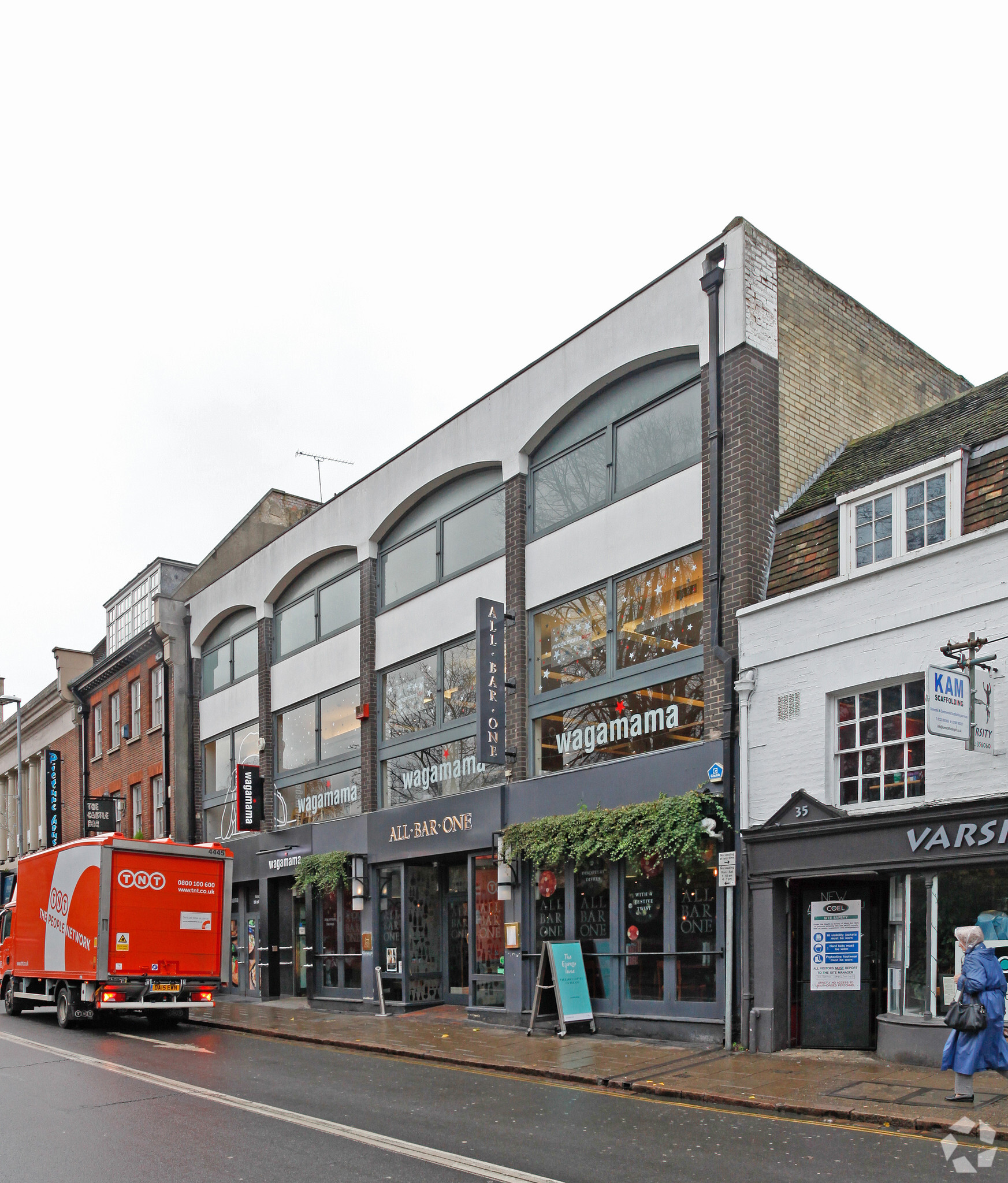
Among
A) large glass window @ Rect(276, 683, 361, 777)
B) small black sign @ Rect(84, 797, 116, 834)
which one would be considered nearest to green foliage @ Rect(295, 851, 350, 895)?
large glass window @ Rect(276, 683, 361, 777)

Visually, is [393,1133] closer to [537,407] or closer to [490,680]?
[490,680]

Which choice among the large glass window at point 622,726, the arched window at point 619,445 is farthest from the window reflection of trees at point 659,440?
the large glass window at point 622,726

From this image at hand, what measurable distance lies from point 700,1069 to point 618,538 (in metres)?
7.41

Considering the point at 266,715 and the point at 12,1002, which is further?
the point at 266,715

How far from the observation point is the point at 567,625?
18.0 m

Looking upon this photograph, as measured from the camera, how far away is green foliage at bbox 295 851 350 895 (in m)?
22.2

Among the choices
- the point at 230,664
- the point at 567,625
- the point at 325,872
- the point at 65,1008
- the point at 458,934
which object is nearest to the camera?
the point at 567,625

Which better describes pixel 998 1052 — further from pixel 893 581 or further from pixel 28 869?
pixel 28 869

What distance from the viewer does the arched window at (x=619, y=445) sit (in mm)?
16328

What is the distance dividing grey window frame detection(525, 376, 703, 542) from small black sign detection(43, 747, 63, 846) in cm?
2547

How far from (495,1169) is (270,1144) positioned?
1.99 m

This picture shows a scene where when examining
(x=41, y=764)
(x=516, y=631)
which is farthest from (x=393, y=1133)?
(x=41, y=764)

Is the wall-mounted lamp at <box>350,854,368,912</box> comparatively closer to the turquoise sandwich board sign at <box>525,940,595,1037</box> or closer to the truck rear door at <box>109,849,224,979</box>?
the truck rear door at <box>109,849,224,979</box>

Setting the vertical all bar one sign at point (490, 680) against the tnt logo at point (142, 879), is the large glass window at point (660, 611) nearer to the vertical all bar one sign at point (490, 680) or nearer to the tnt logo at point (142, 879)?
the vertical all bar one sign at point (490, 680)
